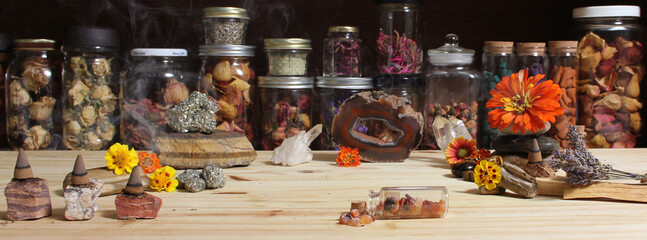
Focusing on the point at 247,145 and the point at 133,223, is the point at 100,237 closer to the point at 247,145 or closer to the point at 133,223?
the point at 133,223

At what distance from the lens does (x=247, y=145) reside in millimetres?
1662

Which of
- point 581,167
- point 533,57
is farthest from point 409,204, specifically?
point 533,57

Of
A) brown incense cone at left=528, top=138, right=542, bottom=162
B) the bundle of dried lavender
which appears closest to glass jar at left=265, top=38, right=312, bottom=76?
brown incense cone at left=528, top=138, right=542, bottom=162

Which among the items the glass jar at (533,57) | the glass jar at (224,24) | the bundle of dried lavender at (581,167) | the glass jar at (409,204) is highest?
the glass jar at (224,24)

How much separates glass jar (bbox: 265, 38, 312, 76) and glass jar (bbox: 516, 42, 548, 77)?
60 centimetres

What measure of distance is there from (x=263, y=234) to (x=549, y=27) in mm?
1448

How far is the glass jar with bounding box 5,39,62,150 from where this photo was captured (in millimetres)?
1872

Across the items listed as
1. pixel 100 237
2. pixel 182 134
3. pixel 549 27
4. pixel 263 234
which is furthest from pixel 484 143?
pixel 100 237

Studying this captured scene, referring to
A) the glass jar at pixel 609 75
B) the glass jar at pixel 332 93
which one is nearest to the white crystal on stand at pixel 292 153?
the glass jar at pixel 332 93

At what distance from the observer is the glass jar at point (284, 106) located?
6.22 ft

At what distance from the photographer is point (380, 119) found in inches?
68.1

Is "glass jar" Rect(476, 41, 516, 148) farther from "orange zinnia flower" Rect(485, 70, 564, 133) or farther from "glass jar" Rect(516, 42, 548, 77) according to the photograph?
"orange zinnia flower" Rect(485, 70, 564, 133)

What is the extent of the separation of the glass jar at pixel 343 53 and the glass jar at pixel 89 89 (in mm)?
603

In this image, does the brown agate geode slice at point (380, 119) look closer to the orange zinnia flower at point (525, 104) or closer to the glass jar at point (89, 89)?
the orange zinnia flower at point (525, 104)
